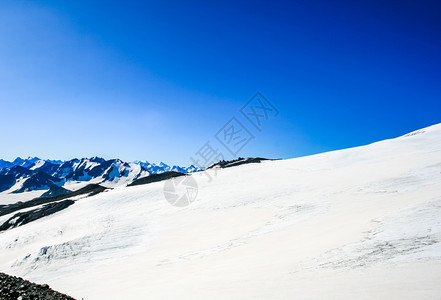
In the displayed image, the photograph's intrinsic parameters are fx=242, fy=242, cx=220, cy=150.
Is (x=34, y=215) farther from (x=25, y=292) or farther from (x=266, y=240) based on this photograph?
(x=266, y=240)

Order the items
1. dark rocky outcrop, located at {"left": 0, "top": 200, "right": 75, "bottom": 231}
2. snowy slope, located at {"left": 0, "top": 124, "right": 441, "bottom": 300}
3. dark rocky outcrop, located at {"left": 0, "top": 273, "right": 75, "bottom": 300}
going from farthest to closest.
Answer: dark rocky outcrop, located at {"left": 0, "top": 200, "right": 75, "bottom": 231}
snowy slope, located at {"left": 0, "top": 124, "right": 441, "bottom": 300}
dark rocky outcrop, located at {"left": 0, "top": 273, "right": 75, "bottom": 300}

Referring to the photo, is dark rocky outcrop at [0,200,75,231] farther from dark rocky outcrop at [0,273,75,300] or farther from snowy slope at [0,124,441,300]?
dark rocky outcrop at [0,273,75,300]

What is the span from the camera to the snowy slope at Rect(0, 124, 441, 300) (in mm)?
6766

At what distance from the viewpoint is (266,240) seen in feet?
40.4

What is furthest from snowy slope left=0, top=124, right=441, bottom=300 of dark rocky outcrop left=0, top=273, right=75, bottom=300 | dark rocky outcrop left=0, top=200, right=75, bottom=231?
dark rocky outcrop left=0, top=200, right=75, bottom=231

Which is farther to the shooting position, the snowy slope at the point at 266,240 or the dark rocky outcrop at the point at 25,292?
the snowy slope at the point at 266,240

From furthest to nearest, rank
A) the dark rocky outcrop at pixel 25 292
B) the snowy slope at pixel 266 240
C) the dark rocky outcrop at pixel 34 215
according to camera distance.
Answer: the dark rocky outcrop at pixel 34 215
the snowy slope at pixel 266 240
the dark rocky outcrop at pixel 25 292

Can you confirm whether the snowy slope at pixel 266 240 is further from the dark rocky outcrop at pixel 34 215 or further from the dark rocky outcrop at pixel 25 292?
the dark rocky outcrop at pixel 34 215

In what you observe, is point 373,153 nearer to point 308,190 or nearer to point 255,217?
point 308,190

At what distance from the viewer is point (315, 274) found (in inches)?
284

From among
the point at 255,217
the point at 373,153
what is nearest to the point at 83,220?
the point at 255,217

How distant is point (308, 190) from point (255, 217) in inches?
237

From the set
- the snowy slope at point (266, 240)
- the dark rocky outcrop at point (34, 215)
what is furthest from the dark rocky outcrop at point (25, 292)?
the dark rocky outcrop at point (34, 215)

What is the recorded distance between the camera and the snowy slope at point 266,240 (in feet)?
22.2
